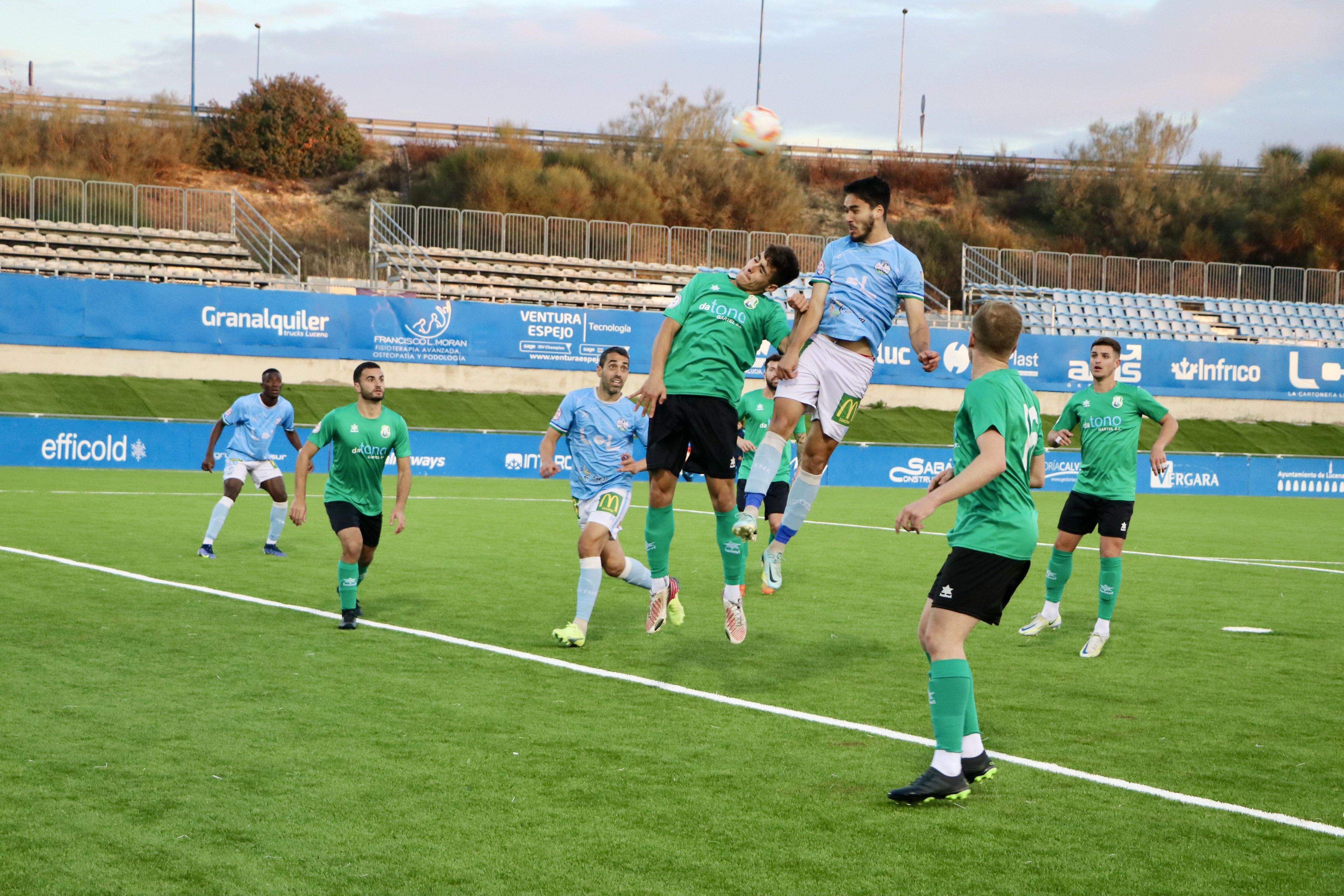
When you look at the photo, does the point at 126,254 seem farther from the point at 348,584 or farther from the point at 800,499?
the point at 800,499

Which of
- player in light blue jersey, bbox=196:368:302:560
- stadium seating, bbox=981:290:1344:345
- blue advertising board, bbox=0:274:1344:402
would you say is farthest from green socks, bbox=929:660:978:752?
stadium seating, bbox=981:290:1344:345

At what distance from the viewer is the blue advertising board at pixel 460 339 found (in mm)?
29109

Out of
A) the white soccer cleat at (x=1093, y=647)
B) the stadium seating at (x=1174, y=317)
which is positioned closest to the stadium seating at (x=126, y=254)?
the stadium seating at (x=1174, y=317)

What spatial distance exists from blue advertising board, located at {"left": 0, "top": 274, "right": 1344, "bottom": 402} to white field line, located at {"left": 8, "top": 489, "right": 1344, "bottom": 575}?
35.0ft

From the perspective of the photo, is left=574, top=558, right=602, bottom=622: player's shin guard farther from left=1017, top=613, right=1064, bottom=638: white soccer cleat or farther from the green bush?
the green bush

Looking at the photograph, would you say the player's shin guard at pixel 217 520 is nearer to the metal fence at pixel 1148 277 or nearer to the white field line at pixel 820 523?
the white field line at pixel 820 523

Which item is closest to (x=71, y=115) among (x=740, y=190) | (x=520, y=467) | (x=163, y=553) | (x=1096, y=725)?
(x=740, y=190)

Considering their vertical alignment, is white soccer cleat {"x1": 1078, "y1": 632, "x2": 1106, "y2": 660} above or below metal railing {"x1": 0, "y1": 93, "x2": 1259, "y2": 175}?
below

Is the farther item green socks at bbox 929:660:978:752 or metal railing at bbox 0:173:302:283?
metal railing at bbox 0:173:302:283

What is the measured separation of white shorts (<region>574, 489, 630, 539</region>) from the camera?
8219mm

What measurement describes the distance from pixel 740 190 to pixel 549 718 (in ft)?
161

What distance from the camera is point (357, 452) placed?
8648mm

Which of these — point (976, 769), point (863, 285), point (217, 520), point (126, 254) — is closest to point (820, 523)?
point (217, 520)

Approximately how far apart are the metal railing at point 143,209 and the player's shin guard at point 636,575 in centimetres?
2723
